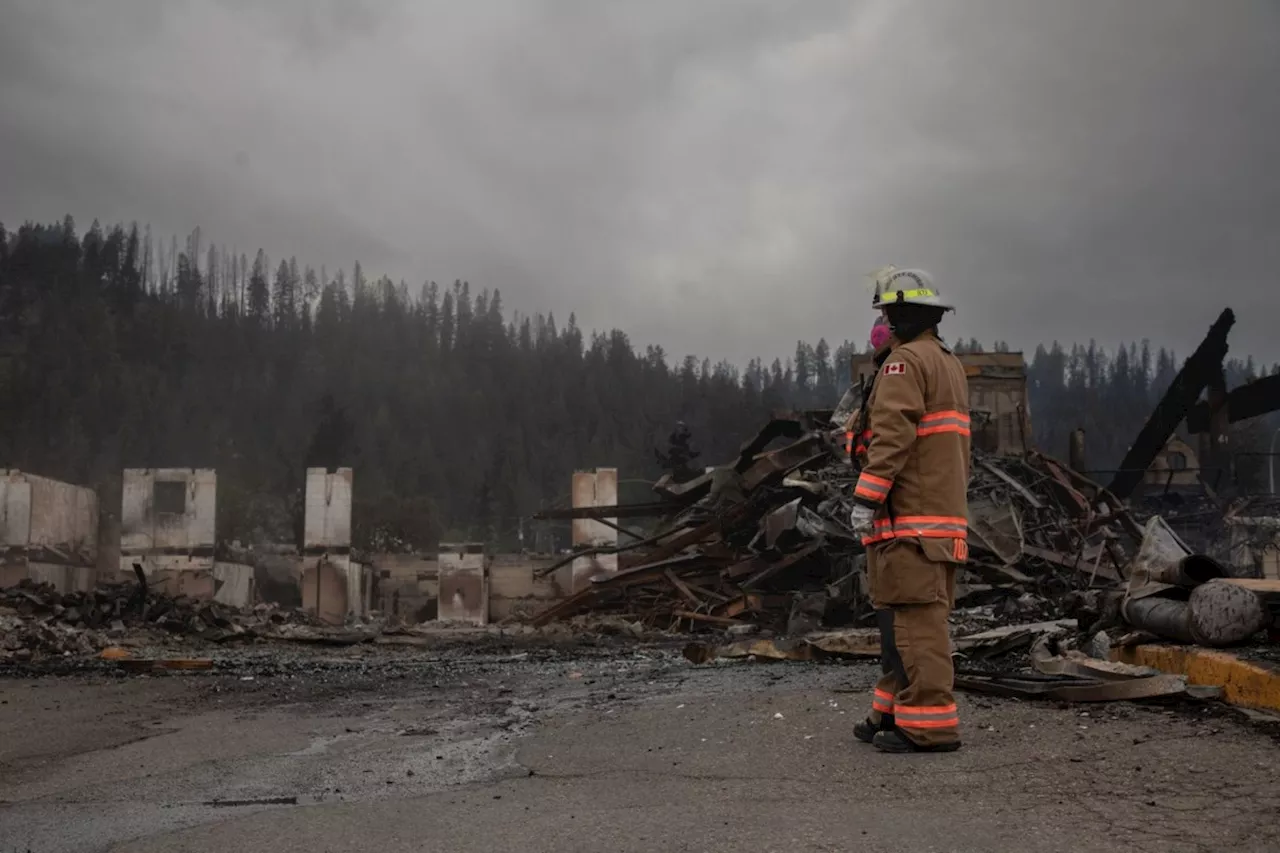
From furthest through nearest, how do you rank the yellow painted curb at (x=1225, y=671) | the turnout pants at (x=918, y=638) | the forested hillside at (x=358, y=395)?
the forested hillside at (x=358, y=395)
the yellow painted curb at (x=1225, y=671)
the turnout pants at (x=918, y=638)

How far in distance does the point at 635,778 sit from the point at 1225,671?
286 cm

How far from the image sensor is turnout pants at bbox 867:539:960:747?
4230 mm

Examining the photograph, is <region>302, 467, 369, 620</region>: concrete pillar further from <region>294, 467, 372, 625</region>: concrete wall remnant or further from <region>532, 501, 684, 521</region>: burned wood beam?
<region>532, 501, 684, 521</region>: burned wood beam

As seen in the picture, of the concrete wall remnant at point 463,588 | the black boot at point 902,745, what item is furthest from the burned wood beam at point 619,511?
the black boot at point 902,745

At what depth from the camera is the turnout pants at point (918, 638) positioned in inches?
167

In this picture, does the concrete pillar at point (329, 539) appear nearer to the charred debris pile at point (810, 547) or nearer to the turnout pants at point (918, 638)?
the charred debris pile at point (810, 547)

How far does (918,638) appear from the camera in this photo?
4285 mm

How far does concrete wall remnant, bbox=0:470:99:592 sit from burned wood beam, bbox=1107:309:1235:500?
25363 mm

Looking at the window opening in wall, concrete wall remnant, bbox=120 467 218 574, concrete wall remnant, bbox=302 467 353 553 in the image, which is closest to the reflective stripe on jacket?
concrete wall remnant, bbox=120 467 218 574

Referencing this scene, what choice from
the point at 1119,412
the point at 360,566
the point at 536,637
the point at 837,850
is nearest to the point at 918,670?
the point at 837,850

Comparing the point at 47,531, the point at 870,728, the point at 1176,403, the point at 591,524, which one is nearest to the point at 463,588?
the point at 591,524

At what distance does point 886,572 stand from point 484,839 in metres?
1.99

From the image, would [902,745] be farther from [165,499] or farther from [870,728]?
[165,499]

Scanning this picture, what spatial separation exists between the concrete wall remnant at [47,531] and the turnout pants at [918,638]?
2006 centimetres
